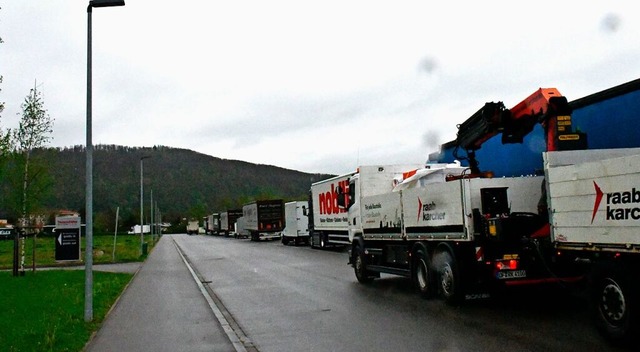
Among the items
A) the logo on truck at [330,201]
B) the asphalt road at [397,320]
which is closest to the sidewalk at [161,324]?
the asphalt road at [397,320]

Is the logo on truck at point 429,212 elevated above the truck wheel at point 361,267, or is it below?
above

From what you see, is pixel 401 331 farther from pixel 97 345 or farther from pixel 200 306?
pixel 200 306

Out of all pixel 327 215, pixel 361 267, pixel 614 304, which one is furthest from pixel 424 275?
pixel 327 215

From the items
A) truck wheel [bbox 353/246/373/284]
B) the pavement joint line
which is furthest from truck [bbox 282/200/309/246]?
the pavement joint line

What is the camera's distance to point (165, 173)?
500 feet

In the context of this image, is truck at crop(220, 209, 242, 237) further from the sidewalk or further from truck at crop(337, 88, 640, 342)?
truck at crop(337, 88, 640, 342)

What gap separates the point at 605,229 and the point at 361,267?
9.44 m

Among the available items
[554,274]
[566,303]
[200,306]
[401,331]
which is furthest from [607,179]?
[200,306]

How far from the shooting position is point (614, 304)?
7.61 metres

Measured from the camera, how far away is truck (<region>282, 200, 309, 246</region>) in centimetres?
4425

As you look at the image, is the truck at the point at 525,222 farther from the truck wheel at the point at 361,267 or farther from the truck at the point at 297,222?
the truck at the point at 297,222

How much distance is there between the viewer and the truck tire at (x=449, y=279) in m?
10.9

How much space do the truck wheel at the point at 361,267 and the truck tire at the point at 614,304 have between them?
8669mm

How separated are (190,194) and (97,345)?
146509 millimetres
